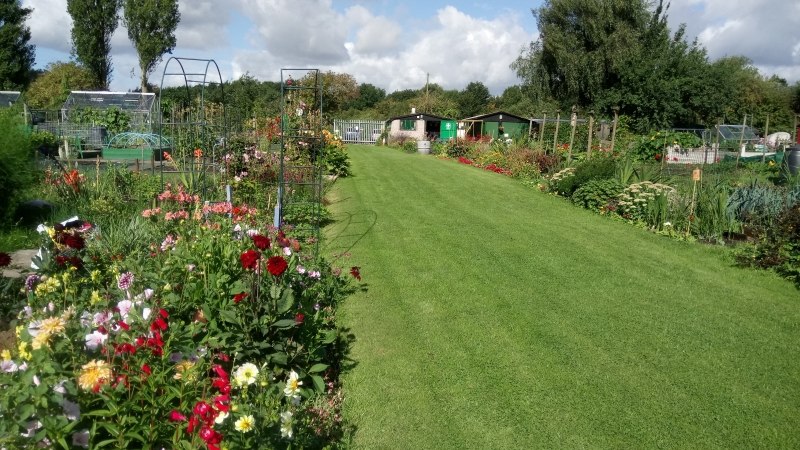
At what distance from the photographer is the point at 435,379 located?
384cm

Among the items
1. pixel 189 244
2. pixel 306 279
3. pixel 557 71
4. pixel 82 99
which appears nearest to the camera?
pixel 189 244

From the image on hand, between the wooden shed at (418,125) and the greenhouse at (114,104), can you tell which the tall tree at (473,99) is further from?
the greenhouse at (114,104)

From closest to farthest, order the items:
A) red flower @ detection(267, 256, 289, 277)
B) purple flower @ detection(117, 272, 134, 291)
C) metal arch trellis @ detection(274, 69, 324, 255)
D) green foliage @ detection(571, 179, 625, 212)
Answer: red flower @ detection(267, 256, 289, 277) → purple flower @ detection(117, 272, 134, 291) → metal arch trellis @ detection(274, 69, 324, 255) → green foliage @ detection(571, 179, 625, 212)

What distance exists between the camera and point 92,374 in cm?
180

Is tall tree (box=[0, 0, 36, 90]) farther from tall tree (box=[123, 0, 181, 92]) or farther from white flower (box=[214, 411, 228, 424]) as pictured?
white flower (box=[214, 411, 228, 424])

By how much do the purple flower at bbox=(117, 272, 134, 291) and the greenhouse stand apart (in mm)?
20054

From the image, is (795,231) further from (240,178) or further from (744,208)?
(240,178)

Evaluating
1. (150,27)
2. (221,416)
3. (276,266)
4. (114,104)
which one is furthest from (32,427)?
(150,27)

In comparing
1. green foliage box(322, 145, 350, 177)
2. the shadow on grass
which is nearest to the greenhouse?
green foliage box(322, 145, 350, 177)

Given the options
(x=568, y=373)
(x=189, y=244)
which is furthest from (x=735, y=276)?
(x=189, y=244)

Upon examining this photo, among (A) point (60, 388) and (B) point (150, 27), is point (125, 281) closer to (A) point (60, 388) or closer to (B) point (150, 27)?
(A) point (60, 388)

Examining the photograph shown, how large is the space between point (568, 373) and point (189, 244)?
104 inches

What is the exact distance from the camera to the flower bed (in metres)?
1.81

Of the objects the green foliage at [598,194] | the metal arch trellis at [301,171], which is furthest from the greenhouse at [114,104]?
the green foliage at [598,194]
